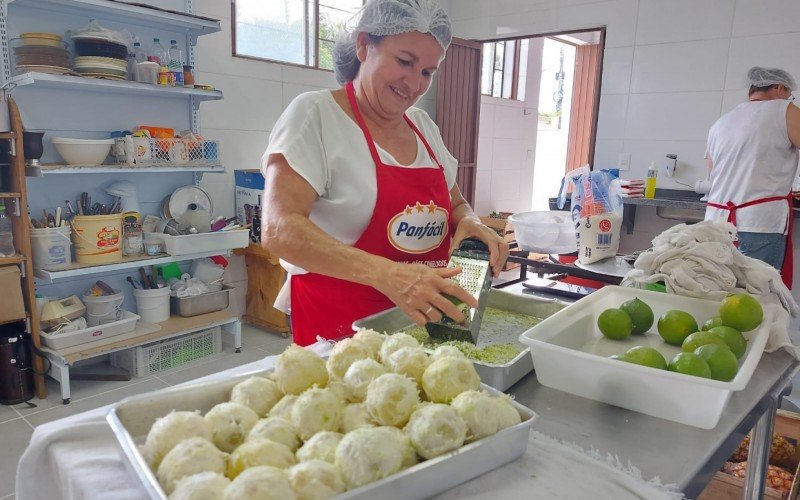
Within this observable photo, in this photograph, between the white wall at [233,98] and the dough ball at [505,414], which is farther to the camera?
the white wall at [233,98]

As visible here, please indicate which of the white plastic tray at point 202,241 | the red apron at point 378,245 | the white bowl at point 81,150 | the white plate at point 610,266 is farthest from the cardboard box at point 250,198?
the red apron at point 378,245

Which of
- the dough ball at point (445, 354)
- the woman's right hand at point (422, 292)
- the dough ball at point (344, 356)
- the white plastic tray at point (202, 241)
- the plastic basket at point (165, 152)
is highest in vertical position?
the plastic basket at point (165, 152)

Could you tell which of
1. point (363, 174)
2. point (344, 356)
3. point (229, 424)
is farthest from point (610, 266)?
point (229, 424)

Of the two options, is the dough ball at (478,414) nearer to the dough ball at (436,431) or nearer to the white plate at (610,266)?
the dough ball at (436,431)

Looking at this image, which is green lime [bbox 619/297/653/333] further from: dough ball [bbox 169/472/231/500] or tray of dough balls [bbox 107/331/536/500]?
dough ball [bbox 169/472/231/500]

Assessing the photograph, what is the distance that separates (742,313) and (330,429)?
3.34 ft

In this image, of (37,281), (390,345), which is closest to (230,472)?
(390,345)

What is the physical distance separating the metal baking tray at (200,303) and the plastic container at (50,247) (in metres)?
0.78

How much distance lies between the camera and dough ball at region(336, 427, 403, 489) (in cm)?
66

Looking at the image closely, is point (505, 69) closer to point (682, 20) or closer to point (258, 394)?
point (682, 20)

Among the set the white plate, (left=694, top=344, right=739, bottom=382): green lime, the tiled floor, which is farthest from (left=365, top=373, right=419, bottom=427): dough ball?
the tiled floor

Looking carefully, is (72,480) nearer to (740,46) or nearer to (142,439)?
(142,439)

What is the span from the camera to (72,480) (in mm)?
794

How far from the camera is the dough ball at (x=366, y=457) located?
665 millimetres
